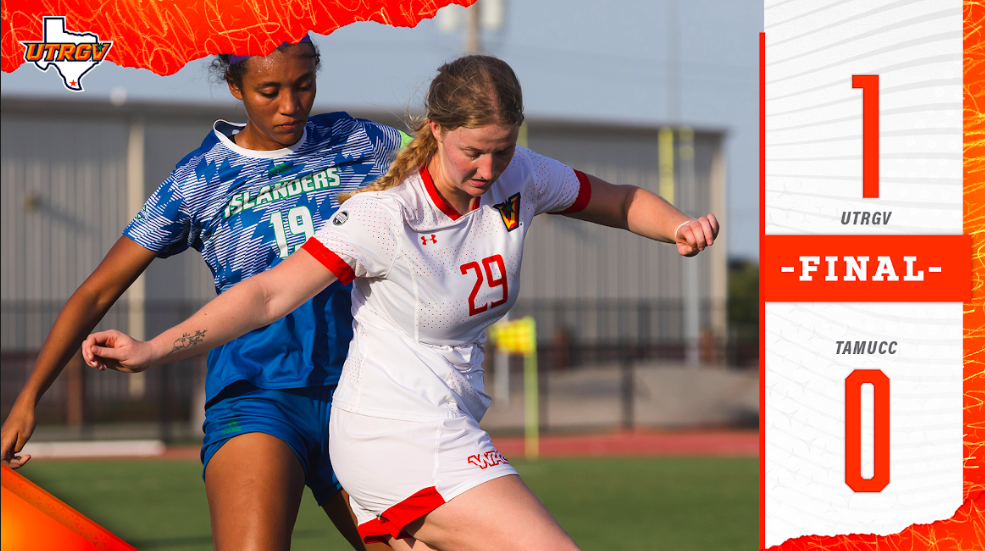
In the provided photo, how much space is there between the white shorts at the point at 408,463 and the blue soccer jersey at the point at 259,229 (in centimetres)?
43

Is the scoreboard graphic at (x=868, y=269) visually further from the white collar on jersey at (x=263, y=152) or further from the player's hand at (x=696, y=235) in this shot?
the white collar on jersey at (x=263, y=152)

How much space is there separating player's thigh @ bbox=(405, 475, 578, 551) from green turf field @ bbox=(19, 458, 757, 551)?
5.13m

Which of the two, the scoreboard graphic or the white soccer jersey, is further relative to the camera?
the scoreboard graphic

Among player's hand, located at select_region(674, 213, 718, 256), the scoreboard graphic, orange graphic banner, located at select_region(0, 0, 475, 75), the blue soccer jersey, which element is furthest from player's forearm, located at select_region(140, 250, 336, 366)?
the scoreboard graphic

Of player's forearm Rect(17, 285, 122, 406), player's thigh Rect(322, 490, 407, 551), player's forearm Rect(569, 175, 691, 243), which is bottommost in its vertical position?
player's thigh Rect(322, 490, 407, 551)

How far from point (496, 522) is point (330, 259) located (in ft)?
2.39

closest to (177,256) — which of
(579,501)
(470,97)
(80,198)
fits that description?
(80,198)

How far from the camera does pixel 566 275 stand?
23.9 m

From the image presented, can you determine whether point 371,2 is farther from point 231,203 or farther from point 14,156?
point 14,156

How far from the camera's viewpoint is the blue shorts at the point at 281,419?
2.81m

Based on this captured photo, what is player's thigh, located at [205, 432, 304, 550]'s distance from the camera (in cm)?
263

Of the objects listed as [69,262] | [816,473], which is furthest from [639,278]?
[816,473]

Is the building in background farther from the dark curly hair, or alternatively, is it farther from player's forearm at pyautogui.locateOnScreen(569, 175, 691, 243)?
player's forearm at pyautogui.locateOnScreen(569, 175, 691, 243)

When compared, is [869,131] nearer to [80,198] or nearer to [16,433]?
[16,433]
